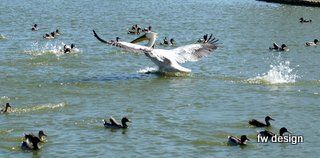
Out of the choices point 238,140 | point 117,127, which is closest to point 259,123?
point 238,140

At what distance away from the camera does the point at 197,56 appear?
105 feet

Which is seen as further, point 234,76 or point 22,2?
point 22,2

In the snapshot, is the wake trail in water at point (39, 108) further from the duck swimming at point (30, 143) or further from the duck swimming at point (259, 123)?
the duck swimming at point (259, 123)

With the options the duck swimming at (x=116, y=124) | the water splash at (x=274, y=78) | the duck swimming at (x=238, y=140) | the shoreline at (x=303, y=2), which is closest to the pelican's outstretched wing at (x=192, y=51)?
the water splash at (x=274, y=78)

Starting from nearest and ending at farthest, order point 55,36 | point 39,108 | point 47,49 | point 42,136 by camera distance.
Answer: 1. point 42,136
2. point 39,108
3. point 47,49
4. point 55,36

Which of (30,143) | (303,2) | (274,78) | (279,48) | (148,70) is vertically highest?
(303,2)

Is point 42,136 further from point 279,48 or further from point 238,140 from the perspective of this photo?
point 279,48

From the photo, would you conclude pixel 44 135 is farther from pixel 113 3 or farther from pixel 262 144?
pixel 113 3

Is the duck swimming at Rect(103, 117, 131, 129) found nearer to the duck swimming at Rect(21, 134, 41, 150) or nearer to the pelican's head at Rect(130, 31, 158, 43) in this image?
the duck swimming at Rect(21, 134, 41, 150)

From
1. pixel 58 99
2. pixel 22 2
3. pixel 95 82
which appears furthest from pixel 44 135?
pixel 22 2

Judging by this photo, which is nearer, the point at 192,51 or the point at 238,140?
the point at 238,140

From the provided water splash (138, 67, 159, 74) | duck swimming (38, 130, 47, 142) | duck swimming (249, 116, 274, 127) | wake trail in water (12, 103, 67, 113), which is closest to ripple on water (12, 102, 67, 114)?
wake trail in water (12, 103, 67, 113)

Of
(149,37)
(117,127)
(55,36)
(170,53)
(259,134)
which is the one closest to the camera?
(259,134)

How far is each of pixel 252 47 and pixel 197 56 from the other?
9334mm
